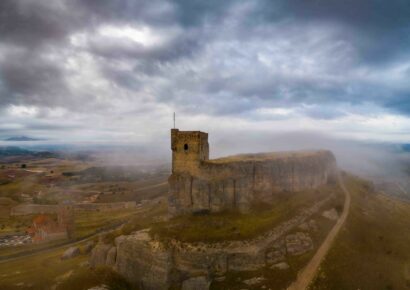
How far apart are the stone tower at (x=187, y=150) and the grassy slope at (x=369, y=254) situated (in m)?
24.5

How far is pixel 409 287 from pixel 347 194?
31.1 metres

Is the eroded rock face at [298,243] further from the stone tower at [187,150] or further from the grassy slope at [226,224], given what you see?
the stone tower at [187,150]

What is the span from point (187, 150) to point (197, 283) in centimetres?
2106

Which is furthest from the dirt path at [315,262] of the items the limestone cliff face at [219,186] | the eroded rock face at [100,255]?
the eroded rock face at [100,255]

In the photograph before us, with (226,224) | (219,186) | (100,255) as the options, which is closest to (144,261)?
(100,255)

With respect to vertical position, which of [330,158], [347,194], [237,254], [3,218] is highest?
[330,158]

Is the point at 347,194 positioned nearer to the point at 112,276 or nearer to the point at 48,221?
the point at 112,276

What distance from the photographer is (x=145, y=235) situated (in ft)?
178

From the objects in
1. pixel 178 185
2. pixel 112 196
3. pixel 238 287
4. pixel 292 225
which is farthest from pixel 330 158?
pixel 112 196

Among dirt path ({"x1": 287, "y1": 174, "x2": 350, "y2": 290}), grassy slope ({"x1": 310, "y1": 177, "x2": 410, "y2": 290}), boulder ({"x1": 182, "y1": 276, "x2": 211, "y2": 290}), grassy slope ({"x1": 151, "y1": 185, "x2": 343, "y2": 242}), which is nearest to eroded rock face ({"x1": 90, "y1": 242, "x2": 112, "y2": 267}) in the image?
grassy slope ({"x1": 151, "y1": 185, "x2": 343, "y2": 242})

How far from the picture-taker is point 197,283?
48.0 metres

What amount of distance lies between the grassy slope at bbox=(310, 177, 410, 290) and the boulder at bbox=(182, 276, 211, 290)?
1399cm

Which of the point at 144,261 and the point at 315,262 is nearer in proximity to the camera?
the point at 144,261

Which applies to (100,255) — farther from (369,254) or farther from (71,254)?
(369,254)
